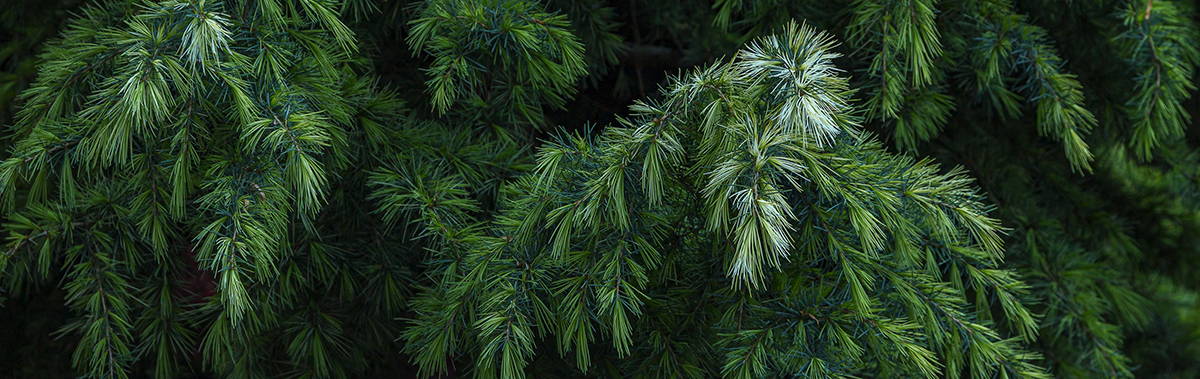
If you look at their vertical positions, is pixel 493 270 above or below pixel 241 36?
below

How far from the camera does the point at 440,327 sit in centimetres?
119

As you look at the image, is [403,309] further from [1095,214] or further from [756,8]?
[1095,214]

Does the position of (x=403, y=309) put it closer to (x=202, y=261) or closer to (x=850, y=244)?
(x=202, y=261)

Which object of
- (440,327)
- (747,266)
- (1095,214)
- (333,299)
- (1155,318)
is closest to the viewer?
(747,266)

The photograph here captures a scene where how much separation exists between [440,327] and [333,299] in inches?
14.3

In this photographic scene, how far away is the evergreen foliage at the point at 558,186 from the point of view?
1049mm

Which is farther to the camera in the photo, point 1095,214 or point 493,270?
point 1095,214

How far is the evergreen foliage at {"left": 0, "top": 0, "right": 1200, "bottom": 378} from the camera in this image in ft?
3.44

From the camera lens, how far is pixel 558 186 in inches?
44.2

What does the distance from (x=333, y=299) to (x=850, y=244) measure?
0.84 metres

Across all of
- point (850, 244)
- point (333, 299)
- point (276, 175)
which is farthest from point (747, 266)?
point (333, 299)

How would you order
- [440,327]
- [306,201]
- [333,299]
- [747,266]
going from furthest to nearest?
[333,299] → [440,327] → [306,201] → [747,266]

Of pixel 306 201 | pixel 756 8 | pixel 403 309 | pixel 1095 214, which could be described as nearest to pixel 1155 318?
pixel 1095 214

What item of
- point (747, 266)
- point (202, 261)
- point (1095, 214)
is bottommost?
point (1095, 214)
